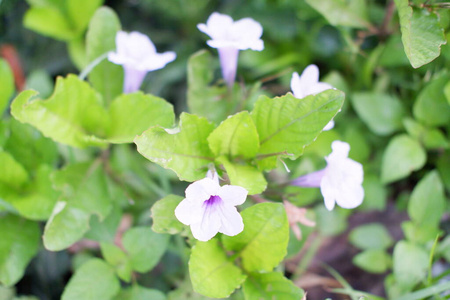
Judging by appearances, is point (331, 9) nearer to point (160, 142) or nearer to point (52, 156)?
point (160, 142)

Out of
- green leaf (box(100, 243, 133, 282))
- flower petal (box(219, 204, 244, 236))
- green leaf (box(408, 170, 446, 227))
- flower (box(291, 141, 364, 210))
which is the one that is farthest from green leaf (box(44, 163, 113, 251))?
green leaf (box(408, 170, 446, 227))

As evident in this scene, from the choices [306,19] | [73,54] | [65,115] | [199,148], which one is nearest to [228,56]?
[199,148]

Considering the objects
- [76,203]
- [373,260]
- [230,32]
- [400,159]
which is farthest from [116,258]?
[400,159]

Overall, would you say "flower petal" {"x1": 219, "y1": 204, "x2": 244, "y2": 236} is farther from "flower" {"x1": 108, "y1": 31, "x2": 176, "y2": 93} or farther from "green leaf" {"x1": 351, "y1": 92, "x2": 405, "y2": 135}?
"green leaf" {"x1": 351, "y1": 92, "x2": 405, "y2": 135}

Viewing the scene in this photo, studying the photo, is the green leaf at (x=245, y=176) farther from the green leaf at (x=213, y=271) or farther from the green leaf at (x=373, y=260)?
the green leaf at (x=373, y=260)

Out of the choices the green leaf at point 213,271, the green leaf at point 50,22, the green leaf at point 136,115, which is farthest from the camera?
the green leaf at point 50,22

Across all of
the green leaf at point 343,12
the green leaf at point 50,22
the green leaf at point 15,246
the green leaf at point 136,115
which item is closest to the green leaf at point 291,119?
the green leaf at point 136,115

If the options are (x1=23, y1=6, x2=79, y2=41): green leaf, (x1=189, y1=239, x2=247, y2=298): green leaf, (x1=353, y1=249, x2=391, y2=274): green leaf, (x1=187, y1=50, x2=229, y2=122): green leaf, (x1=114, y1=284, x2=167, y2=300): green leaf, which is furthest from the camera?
(x1=23, y1=6, x2=79, y2=41): green leaf
